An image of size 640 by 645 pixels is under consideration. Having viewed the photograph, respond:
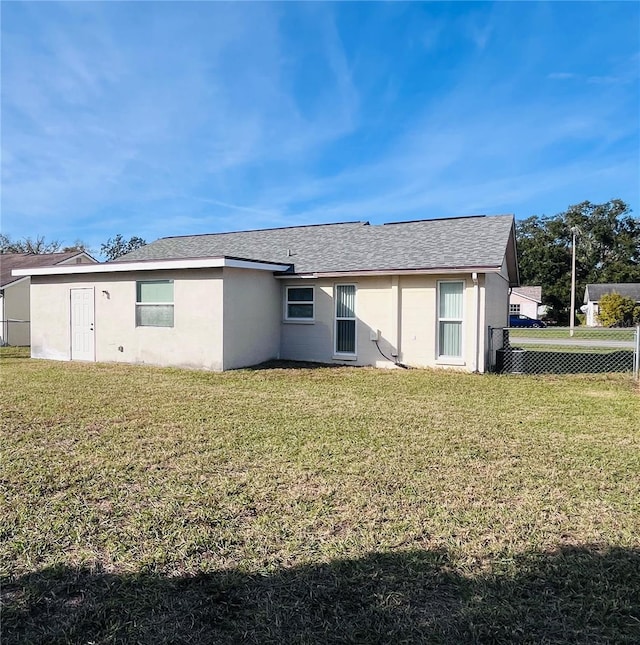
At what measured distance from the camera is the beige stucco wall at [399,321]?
11312mm

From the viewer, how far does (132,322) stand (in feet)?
41.2

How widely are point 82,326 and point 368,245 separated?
8832 mm

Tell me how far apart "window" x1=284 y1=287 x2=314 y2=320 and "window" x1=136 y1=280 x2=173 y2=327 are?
3358 mm

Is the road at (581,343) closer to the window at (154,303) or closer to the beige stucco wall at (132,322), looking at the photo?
the beige stucco wall at (132,322)

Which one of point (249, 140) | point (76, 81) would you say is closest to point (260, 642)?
point (76, 81)

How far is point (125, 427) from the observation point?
6.07 m

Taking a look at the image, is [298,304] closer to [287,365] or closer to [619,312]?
[287,365]

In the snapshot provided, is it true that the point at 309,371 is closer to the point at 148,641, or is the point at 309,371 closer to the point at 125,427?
the point at 125,427

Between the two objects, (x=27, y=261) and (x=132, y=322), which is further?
(x=27, y=261)

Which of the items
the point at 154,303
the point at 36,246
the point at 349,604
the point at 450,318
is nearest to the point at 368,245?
the point at 450,318

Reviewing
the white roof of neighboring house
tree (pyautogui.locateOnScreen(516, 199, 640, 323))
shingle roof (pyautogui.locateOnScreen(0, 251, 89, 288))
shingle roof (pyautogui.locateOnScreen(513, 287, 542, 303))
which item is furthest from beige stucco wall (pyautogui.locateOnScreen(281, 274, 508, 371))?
tree (pyautogui.locateOnScreen(516, 199, 640, 323))

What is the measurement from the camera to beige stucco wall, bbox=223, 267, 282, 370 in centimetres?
1143

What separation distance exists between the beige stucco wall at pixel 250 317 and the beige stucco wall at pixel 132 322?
260 millimetres

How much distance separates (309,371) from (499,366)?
4.87 m
